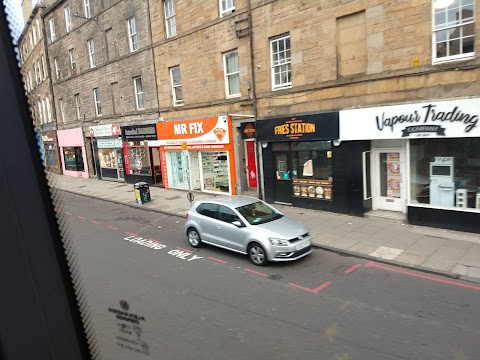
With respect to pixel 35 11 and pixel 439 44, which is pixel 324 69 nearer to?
pixel 439 44

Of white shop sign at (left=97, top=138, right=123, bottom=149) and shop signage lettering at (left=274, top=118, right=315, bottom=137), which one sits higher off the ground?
shop signage lettering at (left=274, top=118, right=315, bottom=137)

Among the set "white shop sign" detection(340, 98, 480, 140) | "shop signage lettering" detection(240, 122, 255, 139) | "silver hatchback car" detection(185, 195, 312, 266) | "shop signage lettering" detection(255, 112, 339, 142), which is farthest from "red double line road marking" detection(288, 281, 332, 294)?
"shop signage lettering" detection(240, 122, 255, 139)

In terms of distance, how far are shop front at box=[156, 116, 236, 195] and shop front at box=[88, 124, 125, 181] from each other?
5.50 metres

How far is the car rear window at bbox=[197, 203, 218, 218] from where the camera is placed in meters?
10.8

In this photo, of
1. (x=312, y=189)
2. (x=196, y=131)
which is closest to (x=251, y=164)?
(x=196, y=131)

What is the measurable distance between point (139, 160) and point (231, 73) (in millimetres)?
10100

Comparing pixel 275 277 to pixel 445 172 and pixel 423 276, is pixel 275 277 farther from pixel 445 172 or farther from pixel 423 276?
pixel 445 172

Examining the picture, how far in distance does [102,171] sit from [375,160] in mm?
21555

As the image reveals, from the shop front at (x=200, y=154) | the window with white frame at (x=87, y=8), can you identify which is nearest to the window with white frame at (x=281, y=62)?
the shop front at (x=200, y=154)

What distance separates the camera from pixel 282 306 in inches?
283

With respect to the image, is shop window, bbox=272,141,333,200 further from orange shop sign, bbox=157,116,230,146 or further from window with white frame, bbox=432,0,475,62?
window with white frame, bbox=432,0,475,62

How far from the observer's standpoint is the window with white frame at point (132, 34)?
874 inches

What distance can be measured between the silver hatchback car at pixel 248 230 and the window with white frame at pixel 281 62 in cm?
635

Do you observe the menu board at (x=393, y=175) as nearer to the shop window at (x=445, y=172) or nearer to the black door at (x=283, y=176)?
the shop window at (x=445, y=172)
